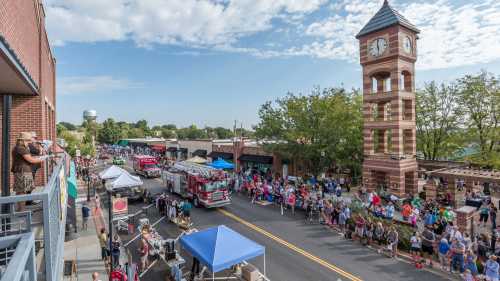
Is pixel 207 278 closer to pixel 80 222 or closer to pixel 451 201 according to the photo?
pixel 80 222

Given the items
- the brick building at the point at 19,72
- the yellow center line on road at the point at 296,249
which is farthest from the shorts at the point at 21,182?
the yellow center line on road at the point at 296,249

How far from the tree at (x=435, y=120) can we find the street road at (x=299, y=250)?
815 inches

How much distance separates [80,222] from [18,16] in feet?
57.7

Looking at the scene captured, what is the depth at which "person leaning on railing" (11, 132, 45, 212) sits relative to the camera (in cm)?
554

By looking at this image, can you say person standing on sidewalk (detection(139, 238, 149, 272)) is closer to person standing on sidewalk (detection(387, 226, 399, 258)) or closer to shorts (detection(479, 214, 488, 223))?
person standing on sidewalk (detection(387, 226, 399, 258))

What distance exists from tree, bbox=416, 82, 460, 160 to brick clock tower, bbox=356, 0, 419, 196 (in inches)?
321

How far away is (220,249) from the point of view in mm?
10984

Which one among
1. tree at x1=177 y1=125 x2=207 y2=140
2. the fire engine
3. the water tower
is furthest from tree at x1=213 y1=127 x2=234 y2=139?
the fire engine

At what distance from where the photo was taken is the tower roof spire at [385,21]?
23.9 m

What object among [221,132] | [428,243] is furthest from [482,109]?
[221,132]

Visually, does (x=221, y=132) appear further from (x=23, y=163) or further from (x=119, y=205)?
(x=23, y=163)

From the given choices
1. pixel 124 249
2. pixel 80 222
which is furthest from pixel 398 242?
pixel 80 222

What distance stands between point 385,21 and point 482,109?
1403 cm

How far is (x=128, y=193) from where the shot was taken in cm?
2536
